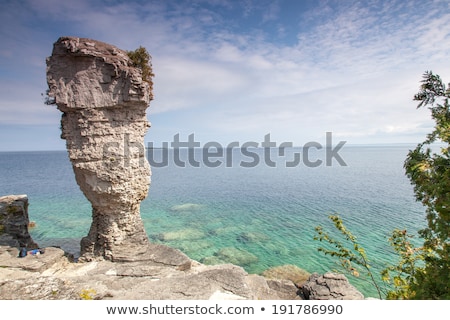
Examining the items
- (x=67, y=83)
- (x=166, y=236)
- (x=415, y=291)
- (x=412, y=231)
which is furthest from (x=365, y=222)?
(x=67, y=83)

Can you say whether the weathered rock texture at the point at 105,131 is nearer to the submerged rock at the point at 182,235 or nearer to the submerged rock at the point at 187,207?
the submerged rock at the point at 182,235

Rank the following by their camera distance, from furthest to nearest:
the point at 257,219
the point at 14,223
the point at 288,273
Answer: the point at 257,219, the point at 288,273, the point at 14,223

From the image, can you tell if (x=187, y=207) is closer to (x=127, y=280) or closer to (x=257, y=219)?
(x=257, y=219)

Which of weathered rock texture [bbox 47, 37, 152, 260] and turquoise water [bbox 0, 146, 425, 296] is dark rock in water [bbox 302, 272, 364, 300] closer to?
turquoise water [bbox 0, 146, 425, 296]

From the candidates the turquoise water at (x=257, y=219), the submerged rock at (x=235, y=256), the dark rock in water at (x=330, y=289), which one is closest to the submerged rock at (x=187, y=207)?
the turquoise water at (x=257, y=219)

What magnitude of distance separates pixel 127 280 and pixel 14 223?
41.6ft

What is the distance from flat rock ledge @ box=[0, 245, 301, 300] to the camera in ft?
24.4

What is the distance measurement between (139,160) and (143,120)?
2.98 metres

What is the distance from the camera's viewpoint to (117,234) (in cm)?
1792

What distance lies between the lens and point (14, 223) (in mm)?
19031

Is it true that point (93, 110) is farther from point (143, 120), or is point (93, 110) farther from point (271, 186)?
point (271, 186)

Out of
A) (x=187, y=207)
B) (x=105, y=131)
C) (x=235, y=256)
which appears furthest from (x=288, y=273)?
(x=187, y=207)

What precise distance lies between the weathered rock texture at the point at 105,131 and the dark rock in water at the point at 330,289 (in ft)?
38.3

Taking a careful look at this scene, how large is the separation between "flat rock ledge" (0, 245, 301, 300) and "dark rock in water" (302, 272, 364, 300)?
4.67ft
